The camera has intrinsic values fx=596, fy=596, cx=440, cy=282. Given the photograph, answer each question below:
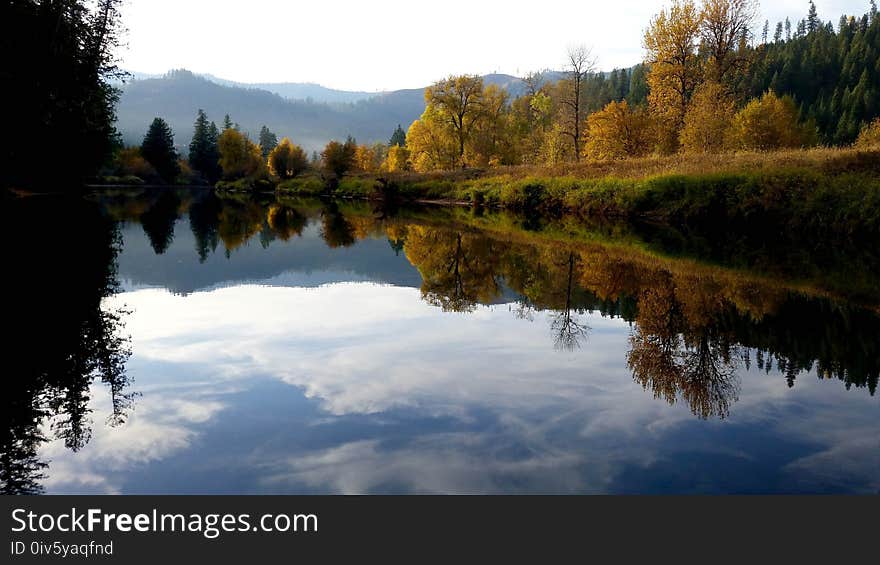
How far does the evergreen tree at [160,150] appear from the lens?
292 feet

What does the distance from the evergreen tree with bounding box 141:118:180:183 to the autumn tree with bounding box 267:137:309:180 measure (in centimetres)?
1879

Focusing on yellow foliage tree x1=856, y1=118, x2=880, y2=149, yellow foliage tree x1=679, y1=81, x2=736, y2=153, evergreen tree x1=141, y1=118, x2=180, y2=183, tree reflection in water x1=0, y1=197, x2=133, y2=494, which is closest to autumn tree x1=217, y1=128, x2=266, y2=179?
evergreen tree x1=141, y1=118, x2=180, y2=183

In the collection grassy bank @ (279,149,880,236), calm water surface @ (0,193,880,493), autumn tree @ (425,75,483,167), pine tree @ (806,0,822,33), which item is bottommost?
calm water surface @ (0,193,880,493)

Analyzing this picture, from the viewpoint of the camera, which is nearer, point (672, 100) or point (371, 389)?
point (371, 389)

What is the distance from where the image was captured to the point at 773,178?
23.0m

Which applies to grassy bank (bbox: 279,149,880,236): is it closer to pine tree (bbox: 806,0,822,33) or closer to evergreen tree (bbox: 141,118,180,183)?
evergreen tree (bbox: 141,118,180,183)

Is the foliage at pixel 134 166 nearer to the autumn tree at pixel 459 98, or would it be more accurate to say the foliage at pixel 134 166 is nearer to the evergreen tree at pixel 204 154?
the evergreen tree at pixel 204 154

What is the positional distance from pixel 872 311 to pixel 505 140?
56691 millimetres

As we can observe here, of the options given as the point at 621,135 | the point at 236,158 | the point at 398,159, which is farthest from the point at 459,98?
the point at 236,158

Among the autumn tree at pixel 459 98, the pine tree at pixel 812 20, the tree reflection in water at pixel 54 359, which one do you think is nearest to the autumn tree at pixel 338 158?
the autumn tree at pixel 459 98

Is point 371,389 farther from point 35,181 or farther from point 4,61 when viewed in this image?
point 35,181

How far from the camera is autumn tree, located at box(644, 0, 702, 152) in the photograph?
135ft

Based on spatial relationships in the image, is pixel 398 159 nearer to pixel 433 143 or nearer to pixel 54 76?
pixel 433 143

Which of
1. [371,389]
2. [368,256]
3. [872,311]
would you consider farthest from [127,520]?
[368,256]
